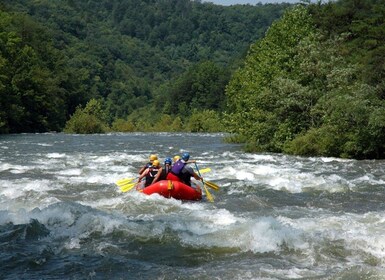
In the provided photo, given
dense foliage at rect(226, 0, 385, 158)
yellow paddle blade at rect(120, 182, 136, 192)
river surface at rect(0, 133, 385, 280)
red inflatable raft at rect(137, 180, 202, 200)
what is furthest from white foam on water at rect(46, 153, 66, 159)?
red inflatable raft at rect(137, 180, 202, 200)

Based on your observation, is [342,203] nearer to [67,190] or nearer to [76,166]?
[67,190]

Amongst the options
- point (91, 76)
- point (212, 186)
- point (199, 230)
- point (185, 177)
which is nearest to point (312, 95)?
point (212, 186)

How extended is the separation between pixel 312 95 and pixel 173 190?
14.0 m

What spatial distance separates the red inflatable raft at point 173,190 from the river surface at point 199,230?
0.90 feet

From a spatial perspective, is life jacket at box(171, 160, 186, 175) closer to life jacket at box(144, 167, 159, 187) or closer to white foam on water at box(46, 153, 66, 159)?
life jacket at box(144, 167, 159, 187)

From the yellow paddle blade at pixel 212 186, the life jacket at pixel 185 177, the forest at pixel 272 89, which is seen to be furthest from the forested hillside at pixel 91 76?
the life jacket at pixel 185 177

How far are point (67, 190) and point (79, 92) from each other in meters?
64.2

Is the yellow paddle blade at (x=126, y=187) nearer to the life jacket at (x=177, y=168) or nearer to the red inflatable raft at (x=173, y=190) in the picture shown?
the red inflatable raft at (x=173, y=190)

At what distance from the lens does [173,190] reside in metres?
13.8

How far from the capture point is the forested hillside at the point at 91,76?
58.0 meters

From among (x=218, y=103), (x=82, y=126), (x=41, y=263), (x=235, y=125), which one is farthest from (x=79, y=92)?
(x=41, y=263)

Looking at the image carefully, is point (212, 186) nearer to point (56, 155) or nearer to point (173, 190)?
point (173, 190)

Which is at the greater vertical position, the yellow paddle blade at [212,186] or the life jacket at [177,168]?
the life jacket at [177,168]

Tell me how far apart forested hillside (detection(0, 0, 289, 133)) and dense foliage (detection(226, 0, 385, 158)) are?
29239mm
